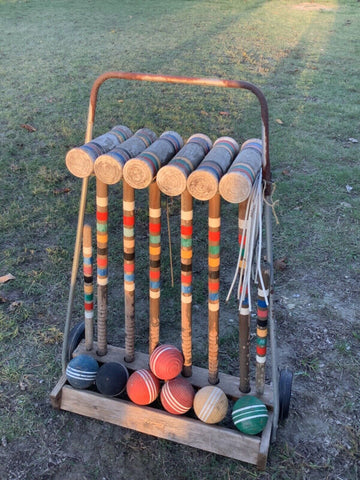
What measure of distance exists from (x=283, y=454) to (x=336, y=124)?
16.5 ft

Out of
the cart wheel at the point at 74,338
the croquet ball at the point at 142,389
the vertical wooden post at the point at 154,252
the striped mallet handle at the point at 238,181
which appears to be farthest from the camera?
the cart wheel at the point at 74,338

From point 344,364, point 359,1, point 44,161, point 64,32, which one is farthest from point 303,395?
point 359,1

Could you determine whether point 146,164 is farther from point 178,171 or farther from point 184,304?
point 184,304

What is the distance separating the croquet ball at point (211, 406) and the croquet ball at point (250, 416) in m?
0.07

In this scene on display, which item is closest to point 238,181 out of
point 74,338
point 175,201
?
point 74,338

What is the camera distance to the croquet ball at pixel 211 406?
8.39 feet

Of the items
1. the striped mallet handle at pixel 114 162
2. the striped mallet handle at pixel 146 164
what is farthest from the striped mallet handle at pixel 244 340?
the striped mallet handle at pixel 114 162

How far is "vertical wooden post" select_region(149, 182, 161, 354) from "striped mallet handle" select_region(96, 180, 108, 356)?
0.81 feet

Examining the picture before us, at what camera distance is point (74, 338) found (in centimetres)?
308

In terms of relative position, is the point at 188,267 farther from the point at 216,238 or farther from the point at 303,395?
the point at 303,395

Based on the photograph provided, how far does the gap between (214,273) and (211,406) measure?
0.67 meters

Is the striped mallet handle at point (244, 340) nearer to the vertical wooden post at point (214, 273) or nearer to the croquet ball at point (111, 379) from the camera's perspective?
the vertical wooden post at point (214, 273)

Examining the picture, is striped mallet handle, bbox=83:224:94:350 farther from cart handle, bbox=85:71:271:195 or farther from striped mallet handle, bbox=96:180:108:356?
cart handle, bbox=85:71:271:195

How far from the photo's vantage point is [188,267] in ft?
8.55
